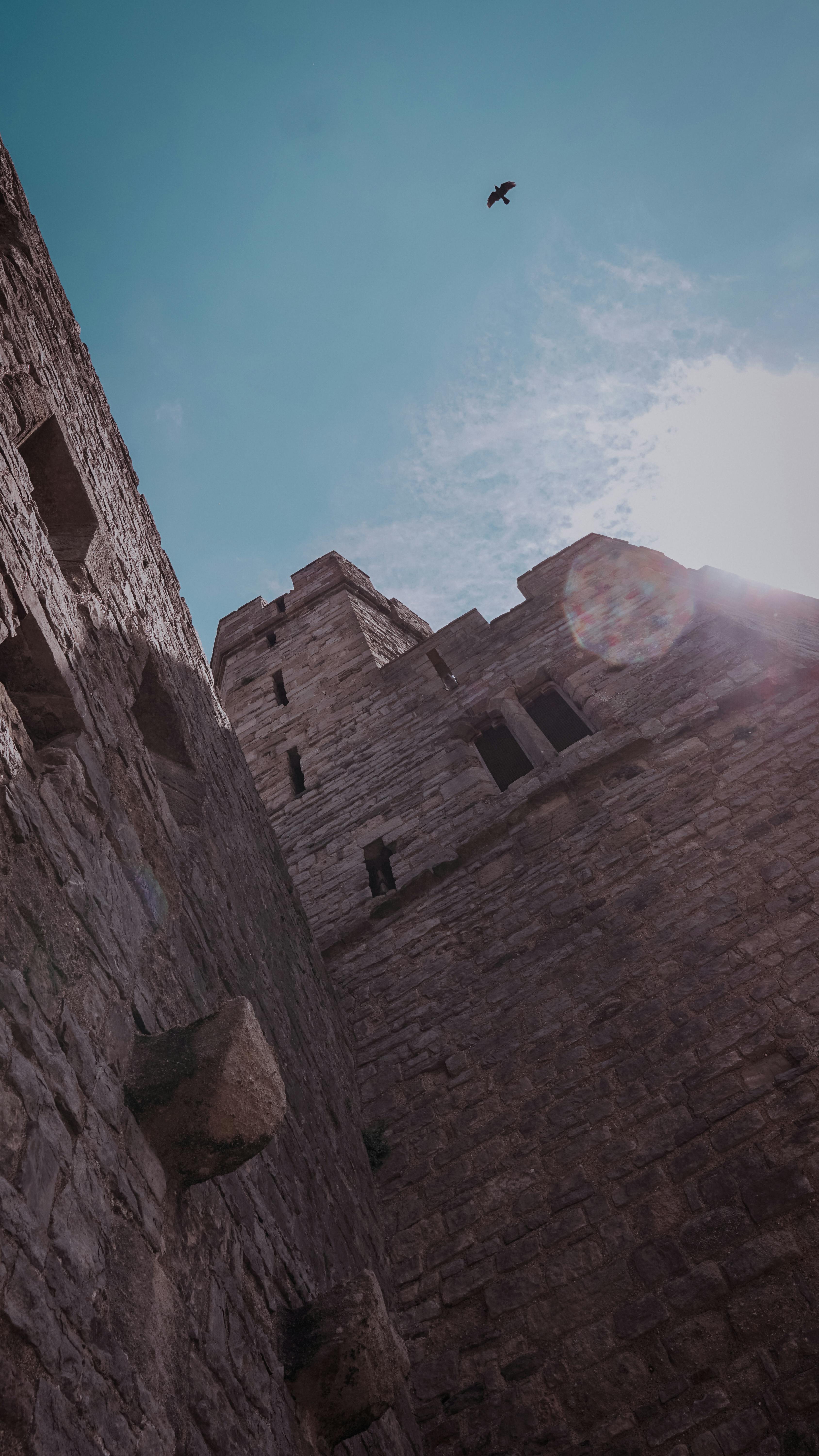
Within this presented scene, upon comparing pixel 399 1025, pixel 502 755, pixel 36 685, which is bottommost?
pixel 399 1025

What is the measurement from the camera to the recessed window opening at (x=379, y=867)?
6438 mm

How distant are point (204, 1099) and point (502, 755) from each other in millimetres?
5473

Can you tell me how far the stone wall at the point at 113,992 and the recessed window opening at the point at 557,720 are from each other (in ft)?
10.6

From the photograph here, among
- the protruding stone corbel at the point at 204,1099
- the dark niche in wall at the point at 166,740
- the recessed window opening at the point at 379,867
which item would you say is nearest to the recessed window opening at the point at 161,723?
the dark niche in wall at the point at 166,740

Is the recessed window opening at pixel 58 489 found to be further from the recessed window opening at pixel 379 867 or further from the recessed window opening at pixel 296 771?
the recessed window opening at pixel 296 771

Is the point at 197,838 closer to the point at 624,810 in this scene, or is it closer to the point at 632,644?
the point at 624,810

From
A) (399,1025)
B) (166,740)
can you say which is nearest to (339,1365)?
(166,740)

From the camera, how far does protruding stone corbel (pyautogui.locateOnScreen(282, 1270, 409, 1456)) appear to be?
7.43 ft

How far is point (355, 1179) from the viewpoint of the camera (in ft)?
13.7

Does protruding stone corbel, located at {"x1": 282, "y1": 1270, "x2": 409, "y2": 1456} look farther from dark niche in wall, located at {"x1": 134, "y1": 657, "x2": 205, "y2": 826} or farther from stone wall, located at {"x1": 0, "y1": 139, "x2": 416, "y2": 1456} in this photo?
dark niche in wall, located at {"x1": 134, "y1": 657, "x2": 205, "y2": 826}

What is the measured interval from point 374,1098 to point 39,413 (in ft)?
12.9

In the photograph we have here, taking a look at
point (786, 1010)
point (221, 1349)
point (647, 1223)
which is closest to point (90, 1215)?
point (221, 1349)

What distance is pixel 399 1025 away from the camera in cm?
532

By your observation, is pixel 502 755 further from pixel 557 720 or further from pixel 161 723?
pixel 161 723
